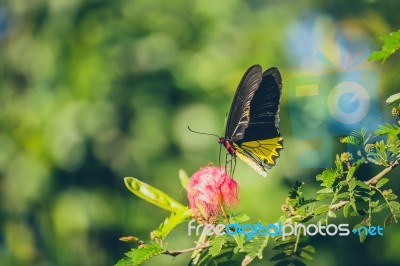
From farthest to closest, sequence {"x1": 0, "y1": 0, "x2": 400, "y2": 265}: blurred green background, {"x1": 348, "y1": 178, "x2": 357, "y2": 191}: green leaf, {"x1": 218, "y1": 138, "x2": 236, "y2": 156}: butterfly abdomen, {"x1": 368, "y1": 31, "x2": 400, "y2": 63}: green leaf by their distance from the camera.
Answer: {"x1": 0, "y1": 0, "x2": 400, "y2": 265}: blurred green background
{"x1": 218, "y1": 138, "x2": 236, "y2": 156}: butterfly abdomen
{"x1": 348, "y1": 178, "x2": 357, "y2": 191}: green leaf
{"x1": 368, "y1": 31, "x2": 400, "y2": 63}: green leaf

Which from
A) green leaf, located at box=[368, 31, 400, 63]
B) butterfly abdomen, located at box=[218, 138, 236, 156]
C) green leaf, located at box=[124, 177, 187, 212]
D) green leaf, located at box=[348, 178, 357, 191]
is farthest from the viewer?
butterfly abdomen, located at box=[218, 138, 236, 156]

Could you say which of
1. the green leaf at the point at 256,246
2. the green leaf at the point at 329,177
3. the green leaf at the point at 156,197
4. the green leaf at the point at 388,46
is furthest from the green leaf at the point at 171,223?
the green leaf at the point at 388,46

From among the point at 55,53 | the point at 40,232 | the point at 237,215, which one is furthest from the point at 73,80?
the point at 237,215

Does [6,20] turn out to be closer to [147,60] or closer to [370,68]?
[147,60]

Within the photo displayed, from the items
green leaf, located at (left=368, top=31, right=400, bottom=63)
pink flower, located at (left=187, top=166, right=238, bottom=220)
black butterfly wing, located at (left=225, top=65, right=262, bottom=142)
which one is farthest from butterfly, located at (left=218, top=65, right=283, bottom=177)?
green leaf, located at (left=368, top=31, right=400, bottom=63)

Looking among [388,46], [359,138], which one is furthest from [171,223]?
[388,46]

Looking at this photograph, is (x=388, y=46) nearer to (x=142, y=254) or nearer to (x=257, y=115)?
(x=257, y=115)

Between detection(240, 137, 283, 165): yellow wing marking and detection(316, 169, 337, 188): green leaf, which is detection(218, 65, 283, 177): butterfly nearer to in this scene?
detection(240, 137, 283, 165): yellow wing marking

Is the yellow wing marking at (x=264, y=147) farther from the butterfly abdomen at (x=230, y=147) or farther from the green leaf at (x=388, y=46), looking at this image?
the green leaf at (x=388, y=46)
